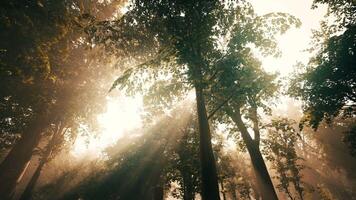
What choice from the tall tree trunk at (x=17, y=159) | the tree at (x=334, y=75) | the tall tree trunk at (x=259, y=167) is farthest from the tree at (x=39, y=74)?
the tree at (x=334, y=75)

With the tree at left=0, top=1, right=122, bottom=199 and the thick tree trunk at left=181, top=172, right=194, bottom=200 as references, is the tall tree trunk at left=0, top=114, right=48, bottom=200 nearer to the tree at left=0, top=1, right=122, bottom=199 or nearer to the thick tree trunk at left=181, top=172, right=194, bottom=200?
the tree at left=0, top=1, right=122, bottom=199

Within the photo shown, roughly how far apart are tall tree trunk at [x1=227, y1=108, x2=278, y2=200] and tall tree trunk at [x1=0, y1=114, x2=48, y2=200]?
15.3 metres

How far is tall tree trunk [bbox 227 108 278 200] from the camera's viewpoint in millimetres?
15164

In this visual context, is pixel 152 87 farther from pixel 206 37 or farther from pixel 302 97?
pixel 302 97

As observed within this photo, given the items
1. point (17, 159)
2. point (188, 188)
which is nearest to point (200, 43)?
point (188, 188)

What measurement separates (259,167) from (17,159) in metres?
16.7

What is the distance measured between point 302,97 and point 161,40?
15.5 meters

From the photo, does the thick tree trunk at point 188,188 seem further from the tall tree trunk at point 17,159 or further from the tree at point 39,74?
the tall tree trunk at point 17,159

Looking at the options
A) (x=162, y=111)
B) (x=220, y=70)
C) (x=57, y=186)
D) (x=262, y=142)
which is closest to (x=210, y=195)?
(x=220, y=70)

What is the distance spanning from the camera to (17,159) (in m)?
18.7

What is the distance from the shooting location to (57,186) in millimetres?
36250

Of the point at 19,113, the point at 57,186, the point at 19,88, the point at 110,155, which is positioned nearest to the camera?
the point at 19,88

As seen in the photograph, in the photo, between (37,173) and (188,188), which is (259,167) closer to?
(188,188)

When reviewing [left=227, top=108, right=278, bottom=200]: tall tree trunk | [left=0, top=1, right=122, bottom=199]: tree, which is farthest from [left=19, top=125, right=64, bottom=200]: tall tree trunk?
[left=227, top=108, right=278, bottom=200]: tall tree trunk
